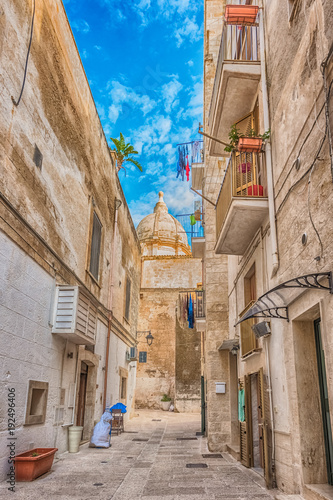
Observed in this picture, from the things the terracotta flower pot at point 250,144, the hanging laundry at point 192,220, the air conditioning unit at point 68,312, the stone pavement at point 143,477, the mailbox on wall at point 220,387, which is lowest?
the stone pavement at point 143,477

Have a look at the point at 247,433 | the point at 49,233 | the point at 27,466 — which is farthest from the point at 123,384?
the point at 27,466

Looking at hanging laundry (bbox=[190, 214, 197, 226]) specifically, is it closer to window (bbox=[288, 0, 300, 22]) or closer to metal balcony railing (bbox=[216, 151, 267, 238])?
metal balcony railing (bbox=[216, 151, 267, 238])

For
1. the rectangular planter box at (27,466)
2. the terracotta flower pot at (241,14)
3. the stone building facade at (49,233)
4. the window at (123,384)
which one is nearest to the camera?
the rectangular planter box at (27,466)

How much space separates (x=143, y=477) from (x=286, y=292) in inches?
165

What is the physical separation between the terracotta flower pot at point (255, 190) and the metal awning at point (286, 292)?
2.01 m

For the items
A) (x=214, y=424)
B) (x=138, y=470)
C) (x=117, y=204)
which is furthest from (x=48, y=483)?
(x=117, y=204)

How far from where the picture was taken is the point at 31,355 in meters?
7.62

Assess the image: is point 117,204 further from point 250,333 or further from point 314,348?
point 314,348

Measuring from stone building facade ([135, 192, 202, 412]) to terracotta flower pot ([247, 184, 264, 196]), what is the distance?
15509mm

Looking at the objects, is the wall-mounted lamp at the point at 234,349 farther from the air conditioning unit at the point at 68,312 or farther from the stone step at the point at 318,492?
the stone step at the point at 318,492

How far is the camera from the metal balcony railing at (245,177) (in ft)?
24.4

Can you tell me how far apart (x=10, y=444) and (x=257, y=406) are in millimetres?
4852

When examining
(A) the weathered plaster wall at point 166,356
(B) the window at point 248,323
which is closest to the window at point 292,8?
(B) the window at point 248,323

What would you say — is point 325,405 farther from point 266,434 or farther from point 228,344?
point 228,344
